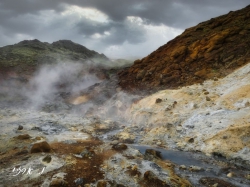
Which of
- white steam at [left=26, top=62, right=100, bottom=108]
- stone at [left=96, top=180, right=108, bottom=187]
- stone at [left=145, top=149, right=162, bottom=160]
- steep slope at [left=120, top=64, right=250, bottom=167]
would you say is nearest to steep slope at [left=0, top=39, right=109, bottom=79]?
white steam at [left=26, top=62, right=100, bottom=108]

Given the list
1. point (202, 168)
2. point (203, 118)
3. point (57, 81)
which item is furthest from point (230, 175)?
point (57, 81)

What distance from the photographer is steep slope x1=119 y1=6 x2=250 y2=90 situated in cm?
1452

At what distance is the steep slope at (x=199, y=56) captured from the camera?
47.6 feet

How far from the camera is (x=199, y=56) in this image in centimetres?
1633

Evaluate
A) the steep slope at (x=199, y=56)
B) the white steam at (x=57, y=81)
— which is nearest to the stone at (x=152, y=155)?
the steep slope at (x=199, y=56)

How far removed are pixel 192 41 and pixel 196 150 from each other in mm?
11985

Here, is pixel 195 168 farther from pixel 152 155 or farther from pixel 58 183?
pixel 58 183

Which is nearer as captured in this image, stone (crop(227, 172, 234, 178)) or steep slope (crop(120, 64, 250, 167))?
stone (crop(227, 172, 234, 178))

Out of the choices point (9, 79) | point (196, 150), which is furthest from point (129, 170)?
point (9, 79)

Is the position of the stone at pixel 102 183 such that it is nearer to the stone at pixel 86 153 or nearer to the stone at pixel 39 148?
the stone at pixel 86 153

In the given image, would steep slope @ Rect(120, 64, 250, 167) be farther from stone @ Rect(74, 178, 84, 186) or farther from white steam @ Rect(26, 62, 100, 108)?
white steam @ Rect(26, 62, 100, 108)

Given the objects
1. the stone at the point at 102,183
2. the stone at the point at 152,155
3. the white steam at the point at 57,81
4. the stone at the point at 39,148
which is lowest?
the stone at the point at 152,155

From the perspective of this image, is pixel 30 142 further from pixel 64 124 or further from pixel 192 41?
pixel 192 41

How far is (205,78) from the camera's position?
13992mm
